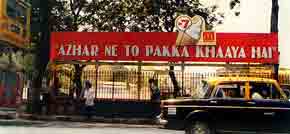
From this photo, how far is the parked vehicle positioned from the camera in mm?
14203

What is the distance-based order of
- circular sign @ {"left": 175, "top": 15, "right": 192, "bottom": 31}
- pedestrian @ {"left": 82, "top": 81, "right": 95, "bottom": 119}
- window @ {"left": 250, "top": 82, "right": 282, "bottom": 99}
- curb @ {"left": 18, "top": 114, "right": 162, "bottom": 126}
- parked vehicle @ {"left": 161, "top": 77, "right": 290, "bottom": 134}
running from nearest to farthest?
parked vehicle @ {"left": 161, "top": 77, "right": 290, "bottom": 134} → window @ {"left": 250, "top": 82, "right": 282, "bottom": 99} → pedestrian @ {"left": 82, "top": 81, "right": 95, "bottom": 119} → curb @ {"left": 18, "top": 114, "right": 162, "bottom": 126} → circular sign @ {"left": 175, "top": 15, "right": 192, "bottom": 31}

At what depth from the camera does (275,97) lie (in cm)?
1430

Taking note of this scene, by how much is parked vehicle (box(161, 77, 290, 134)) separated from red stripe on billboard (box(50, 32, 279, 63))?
8990 millimetres

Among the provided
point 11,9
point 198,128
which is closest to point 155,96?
point 11,9

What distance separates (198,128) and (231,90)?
4.39ft

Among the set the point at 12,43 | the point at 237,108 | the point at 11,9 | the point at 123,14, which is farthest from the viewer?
the point at 123,14

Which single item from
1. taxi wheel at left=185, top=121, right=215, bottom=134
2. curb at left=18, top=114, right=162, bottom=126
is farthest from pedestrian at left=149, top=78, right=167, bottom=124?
taxi wheel at left=185, top=121, right=215, bottom=134

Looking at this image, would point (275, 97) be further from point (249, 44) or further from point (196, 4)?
point (196, 4)

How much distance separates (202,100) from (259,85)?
5.17 feet

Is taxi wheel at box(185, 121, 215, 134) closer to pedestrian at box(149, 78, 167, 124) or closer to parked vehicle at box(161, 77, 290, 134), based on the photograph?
parked vehicle at box(161, 77, 290, 134)

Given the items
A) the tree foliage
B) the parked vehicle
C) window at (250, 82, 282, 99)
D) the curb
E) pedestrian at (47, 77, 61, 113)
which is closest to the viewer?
the parked vehicle

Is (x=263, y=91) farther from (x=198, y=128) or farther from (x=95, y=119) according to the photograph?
(x=95, y=119)

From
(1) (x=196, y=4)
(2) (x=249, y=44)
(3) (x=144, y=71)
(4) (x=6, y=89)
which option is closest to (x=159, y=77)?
(3) (x=144, y=71)

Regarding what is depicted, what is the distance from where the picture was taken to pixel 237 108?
14.3 meters
